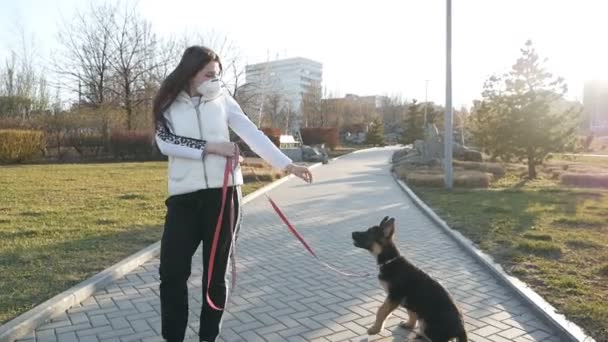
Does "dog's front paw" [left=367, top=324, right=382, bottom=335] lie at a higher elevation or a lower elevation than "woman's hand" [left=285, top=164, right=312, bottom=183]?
lower

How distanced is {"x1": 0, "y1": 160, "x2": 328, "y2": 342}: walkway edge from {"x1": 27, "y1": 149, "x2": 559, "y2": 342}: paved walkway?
0.28 feet

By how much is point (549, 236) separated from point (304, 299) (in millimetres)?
4366

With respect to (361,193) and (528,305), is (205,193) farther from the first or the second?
(361,193)

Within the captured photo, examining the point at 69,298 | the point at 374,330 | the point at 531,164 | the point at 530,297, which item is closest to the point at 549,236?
the point at 530,297

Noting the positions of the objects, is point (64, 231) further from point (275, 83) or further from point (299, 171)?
point (275, 83)

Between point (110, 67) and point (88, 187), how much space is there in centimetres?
2551

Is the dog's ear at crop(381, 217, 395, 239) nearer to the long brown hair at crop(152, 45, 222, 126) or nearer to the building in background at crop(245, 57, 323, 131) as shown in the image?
the long brown hair at crop(152, 45, 222, 126)

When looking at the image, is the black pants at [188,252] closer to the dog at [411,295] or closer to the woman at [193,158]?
the woman at [193,158]

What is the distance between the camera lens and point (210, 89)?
9.39 feet

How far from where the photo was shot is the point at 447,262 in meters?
6.11

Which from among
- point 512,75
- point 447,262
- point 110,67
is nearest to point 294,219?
point 447,262

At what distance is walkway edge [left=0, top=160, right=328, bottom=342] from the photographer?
11.9 ft

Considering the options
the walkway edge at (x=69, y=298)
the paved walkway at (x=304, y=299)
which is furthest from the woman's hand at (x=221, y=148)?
the walkway edge at (x=69, y=298)

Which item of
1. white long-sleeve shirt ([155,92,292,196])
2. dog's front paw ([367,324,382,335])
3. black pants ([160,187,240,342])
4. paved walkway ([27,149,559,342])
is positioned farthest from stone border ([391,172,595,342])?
white long-sleeve shirt ([155,92,292,196])
